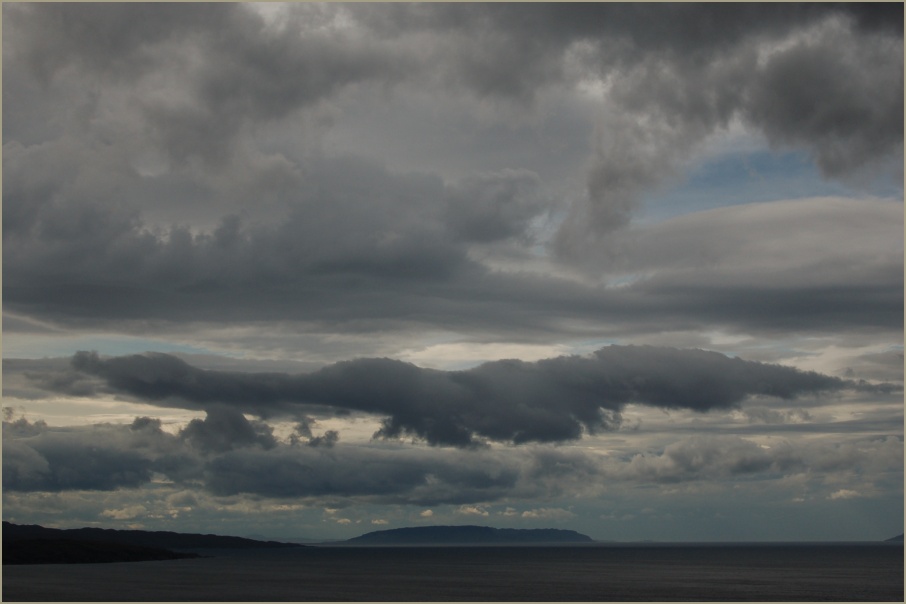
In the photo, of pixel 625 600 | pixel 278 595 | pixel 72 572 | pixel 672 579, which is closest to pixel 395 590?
pixel 278 595

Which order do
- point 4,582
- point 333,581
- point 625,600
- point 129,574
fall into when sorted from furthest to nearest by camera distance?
1. point 129,574
2. point 333,581
3. point 4,582
4. point 625,600

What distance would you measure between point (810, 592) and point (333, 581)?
92867 millimetres

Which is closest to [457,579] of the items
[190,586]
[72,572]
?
[190,586]

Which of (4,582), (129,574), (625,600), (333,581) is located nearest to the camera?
(625,600)

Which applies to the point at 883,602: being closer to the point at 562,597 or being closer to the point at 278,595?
the point at 562,597

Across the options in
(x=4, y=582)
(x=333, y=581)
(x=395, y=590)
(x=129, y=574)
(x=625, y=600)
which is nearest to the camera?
(x=625, y=600)

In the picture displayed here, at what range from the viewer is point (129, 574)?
19125 cm

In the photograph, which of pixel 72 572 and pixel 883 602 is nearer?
pixel 883 602

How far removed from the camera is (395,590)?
150 metres

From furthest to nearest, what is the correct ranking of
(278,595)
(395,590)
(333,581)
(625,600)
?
(333,581) → (395,590) → (278,595) → (625,600)

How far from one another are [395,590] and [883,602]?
7868 cm

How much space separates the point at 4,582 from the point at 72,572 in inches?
1456

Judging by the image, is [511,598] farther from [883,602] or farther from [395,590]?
[883,602]

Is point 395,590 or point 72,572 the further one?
point 72,572
